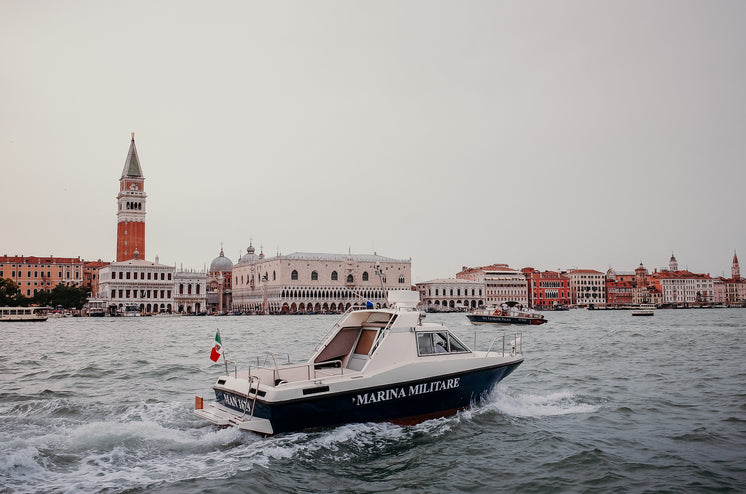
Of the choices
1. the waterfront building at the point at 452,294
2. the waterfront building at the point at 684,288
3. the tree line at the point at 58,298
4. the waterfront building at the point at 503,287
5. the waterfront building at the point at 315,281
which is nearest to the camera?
the tree line at the point at 58,298

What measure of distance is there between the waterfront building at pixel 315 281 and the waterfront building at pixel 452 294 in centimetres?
463

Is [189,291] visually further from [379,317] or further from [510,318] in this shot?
[379,317]

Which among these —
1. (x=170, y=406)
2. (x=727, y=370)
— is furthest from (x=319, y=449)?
(x=727, y=370)

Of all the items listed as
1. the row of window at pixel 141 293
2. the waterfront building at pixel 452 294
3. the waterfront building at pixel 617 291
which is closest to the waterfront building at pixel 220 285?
the row of window at pixel 141 293

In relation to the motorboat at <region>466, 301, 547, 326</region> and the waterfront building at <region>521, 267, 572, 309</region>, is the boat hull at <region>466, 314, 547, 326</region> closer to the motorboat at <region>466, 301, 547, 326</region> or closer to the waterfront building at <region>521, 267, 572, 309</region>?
the motorboat at <region>466, 301, 547, 326</region>

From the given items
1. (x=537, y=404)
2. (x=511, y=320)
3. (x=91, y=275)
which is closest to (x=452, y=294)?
(x=91, y=275)

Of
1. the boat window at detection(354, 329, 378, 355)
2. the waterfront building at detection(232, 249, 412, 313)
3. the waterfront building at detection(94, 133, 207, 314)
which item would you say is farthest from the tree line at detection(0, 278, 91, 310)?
the boat window at detection(354, 329, 378, 355)

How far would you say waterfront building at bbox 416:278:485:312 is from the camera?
129 m

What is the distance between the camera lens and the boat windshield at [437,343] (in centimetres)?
1132

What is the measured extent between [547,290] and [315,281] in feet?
157

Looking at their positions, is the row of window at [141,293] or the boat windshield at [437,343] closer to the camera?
the boat windshield at [437,343]

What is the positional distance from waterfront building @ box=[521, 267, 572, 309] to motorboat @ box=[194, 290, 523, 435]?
12361cm

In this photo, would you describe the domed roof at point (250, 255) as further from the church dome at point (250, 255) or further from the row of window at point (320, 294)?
the row of window at point (320, 294)

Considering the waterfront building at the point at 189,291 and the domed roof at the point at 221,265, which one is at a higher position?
the domed roof at the point at 221,265
